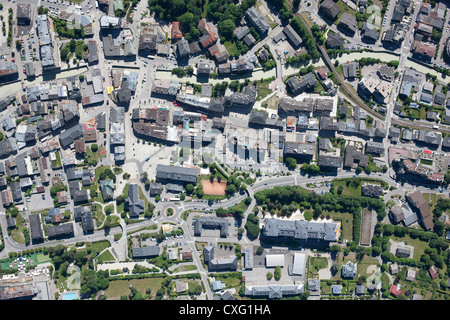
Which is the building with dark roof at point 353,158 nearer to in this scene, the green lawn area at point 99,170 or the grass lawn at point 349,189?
the grass lawn at point 349,189

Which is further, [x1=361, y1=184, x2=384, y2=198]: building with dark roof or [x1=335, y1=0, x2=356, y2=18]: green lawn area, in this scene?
[x1=335, y1=0, x2=356, y2=18]: green lawn area

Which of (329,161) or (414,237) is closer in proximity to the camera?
(329,161)

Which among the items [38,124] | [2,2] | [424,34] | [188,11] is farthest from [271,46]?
[2,2]

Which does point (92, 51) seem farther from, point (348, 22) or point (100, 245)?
point (348, 22)

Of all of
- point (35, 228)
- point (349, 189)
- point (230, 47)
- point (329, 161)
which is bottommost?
point (35, 228)

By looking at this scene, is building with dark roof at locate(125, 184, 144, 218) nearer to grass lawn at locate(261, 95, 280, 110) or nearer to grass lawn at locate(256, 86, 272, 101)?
grass lawn at locate(256, 86, 272, 101)

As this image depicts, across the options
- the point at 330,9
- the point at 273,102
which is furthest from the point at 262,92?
the point at 330,9

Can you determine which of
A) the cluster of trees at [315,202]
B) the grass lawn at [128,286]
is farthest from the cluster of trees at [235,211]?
the grass lawn at [128,286]

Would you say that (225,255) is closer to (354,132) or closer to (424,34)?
(354,132)

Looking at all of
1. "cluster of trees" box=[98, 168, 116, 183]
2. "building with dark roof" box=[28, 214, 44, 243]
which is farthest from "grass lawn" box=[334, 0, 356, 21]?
"building with dark roof" box=[28, 214, 44, 243]
